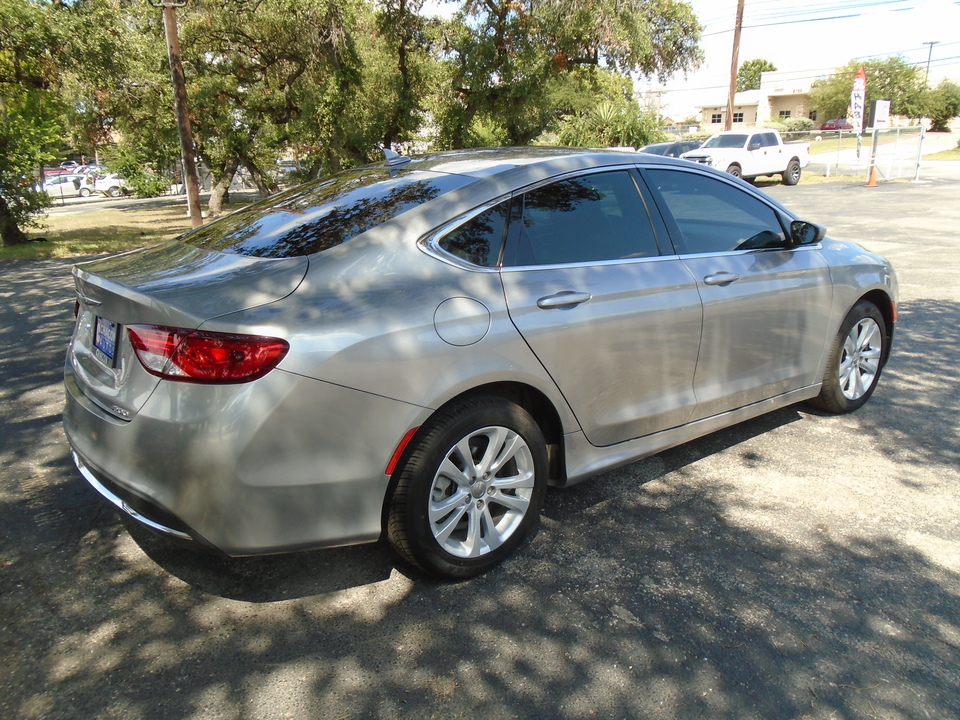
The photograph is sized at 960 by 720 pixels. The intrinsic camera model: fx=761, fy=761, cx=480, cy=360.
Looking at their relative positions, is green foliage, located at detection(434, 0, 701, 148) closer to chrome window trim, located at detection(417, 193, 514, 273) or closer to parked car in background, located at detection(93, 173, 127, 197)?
chrome window trim, located at detection(417, 193, 514, 273)

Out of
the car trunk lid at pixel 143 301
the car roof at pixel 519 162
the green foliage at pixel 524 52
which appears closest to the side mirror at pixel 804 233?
the car roof at pixel 519 162

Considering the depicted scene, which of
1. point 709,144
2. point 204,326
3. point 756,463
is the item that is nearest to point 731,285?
point 756,463

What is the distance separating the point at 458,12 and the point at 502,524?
20.2 metres

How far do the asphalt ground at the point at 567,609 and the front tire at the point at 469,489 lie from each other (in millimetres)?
159

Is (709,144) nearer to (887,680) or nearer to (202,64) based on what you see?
(202,64)

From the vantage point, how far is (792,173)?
2616 cm

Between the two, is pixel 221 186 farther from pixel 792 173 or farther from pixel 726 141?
pixel 792 173

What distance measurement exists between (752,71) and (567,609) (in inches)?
5912

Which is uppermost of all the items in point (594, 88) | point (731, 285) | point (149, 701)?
point (594, 88)

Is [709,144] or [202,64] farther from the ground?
[202,64]

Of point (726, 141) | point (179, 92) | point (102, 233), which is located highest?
point (179, 92)

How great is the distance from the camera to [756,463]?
13.9 feet

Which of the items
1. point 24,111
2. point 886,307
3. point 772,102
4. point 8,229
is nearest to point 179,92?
point 24,111

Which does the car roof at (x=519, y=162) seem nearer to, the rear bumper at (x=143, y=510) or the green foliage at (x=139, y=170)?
the rear bumper at (x=143, y=510)
